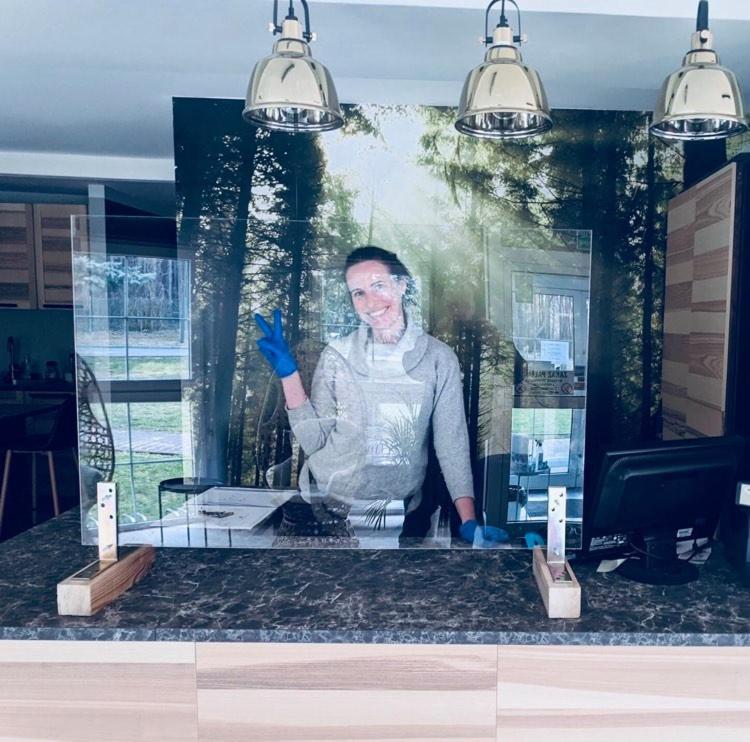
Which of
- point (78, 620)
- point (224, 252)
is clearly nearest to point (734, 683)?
point (78, 620)

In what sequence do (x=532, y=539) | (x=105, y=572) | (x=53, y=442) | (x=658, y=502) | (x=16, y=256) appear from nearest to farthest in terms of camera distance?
1. (x=105, y=572)
2. (x=658, y=502)
3. (x=532, y=539)
4. (x=53, y=442)
5. (x=16, y=256)

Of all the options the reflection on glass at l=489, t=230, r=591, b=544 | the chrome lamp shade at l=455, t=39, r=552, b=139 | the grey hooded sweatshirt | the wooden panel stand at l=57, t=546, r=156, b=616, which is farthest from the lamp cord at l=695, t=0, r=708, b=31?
the wooden panel stand at l=57, t=546, r=156, b=616

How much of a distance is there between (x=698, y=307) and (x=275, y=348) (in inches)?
67.0

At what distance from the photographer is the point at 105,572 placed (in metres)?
1.55

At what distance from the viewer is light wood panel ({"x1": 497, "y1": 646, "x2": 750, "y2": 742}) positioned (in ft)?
4.69

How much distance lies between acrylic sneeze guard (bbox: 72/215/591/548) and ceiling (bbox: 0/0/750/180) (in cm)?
72

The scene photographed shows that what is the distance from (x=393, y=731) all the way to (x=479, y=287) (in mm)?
1265

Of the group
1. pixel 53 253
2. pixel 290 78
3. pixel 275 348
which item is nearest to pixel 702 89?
pixel 290 78

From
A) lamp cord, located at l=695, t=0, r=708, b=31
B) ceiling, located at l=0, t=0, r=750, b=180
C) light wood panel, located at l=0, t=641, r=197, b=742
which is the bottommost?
light wood panel, located at l=0, t=641, r=197, b=742

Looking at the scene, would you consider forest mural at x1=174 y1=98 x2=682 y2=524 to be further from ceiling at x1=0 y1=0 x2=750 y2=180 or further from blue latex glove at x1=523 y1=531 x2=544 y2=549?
blue latex glove at x1=523 y1=531 x2=544 y2=549

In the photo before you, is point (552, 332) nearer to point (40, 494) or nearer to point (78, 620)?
point (78, 620)

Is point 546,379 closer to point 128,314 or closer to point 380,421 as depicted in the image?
point 380,421

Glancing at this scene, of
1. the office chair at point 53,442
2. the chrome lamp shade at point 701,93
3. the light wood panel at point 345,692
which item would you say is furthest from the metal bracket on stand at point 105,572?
the office chair at point 53,442

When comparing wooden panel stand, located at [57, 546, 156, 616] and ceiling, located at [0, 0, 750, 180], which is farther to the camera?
ceiling, located at [0, 0, 750, 180]
